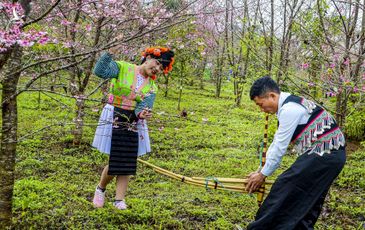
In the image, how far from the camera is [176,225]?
394cm

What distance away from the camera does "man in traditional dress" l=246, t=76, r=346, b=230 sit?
2.96m

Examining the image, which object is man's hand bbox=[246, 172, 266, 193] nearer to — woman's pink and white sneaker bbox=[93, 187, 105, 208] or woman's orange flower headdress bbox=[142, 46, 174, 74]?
woman's orange flower headdress bbox=[142, 46, 174, 74]

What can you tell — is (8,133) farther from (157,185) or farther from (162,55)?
(157,185)

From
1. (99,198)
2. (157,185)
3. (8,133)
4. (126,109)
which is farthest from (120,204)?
(8,133)

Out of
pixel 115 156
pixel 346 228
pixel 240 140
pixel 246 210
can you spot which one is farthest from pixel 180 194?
pixel 240 140

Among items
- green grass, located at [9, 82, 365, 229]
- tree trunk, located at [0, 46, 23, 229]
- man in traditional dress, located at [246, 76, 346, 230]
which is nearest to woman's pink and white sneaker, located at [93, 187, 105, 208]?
green grass, located at [9, 82, 365, 229]

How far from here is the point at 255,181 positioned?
3.21 metres

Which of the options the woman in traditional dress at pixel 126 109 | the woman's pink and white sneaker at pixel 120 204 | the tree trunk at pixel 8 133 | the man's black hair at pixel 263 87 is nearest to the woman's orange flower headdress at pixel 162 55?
the woman in traditional dress at pixel 126 109

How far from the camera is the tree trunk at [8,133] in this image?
2938 mm

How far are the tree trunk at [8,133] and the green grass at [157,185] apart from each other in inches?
9.7

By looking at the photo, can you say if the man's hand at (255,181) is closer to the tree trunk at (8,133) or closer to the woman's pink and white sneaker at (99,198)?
the woman's pink and white sneaker at (99,198)

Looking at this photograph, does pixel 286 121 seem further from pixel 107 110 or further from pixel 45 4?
pixel 45 4

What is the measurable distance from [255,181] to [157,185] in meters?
2.32

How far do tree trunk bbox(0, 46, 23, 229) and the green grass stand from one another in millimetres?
246
